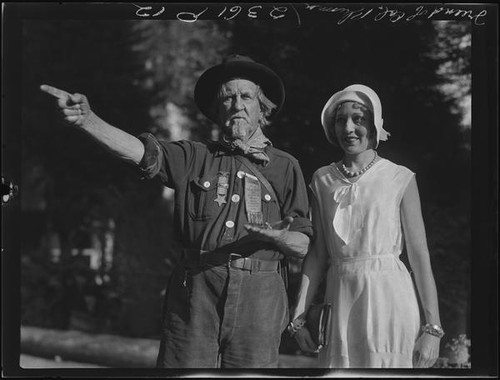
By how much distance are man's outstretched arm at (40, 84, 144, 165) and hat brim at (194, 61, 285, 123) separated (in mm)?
663

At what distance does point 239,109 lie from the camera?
5879 millimetres

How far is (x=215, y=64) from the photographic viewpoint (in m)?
6.05

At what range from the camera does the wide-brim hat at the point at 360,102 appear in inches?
234

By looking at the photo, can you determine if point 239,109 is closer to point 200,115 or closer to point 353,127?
point 200,115

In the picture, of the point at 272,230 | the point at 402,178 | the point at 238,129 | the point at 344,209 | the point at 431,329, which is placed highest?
the point at 238,129

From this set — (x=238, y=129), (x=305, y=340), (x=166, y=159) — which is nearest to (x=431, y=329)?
(x=305, y=340)

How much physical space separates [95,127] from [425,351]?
279 centimetres

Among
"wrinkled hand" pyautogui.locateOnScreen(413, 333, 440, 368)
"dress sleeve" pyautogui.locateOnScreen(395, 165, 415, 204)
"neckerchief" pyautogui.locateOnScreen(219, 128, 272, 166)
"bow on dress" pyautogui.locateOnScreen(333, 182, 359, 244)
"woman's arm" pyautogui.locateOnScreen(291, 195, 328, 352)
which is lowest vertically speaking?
"wrinkled hand" pyautogui.locateOnScreen(413, 333, 440, 368)

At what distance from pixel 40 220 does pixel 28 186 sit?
57cm

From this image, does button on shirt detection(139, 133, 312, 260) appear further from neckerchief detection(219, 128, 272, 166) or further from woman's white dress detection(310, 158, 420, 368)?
woman's white dress detection(310, 158, 420, 368)

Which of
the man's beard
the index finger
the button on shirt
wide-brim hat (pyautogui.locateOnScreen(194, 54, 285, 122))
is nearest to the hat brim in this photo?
wide-brim hat (pyautogui.locateOnScreen(194, 54, 285, 122))

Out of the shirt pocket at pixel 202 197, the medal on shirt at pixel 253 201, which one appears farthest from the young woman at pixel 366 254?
the shirt pocket at pixel 202 197

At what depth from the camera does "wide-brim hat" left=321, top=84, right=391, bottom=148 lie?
5953mm

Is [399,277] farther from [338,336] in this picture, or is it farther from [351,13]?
[351,13]
